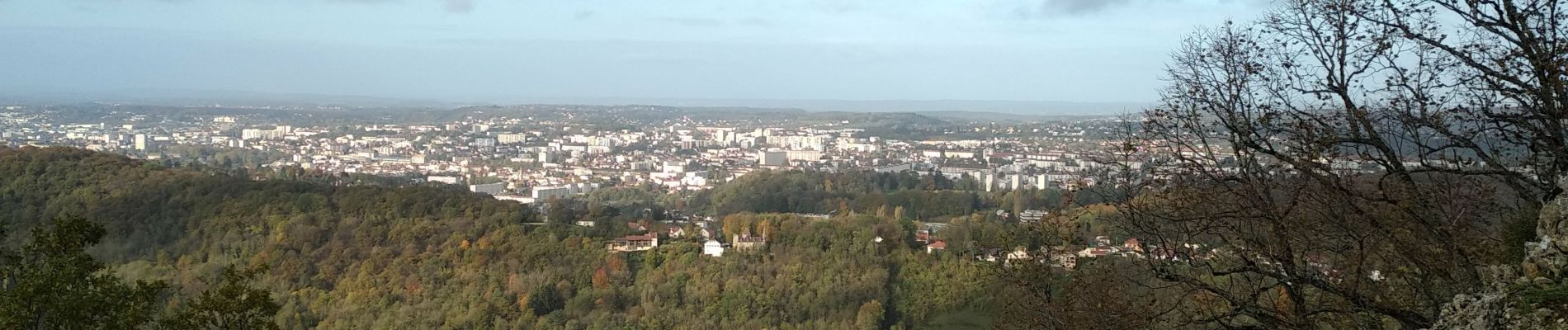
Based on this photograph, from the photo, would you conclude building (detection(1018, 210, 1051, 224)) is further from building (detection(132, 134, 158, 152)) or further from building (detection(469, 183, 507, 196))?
building (detection(132, 134, 158, 152))

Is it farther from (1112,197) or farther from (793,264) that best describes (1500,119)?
(793,264)

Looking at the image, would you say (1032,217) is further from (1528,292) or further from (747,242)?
(747,242)

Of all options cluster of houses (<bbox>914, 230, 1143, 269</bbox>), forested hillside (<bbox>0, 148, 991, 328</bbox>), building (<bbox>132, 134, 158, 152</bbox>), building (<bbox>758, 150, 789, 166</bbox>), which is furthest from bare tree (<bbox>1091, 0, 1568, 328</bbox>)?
building (<bbox>132, 134, 158, 152</bbox>)

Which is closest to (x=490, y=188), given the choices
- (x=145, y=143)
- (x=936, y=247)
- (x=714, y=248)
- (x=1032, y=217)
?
(x=714, y=248)

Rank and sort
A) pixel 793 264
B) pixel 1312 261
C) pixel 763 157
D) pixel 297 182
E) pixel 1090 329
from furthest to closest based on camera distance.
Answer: pixel 763 157
pixel 297 182
pixel 793 264
pixel 1090 329
pixel 1312 261

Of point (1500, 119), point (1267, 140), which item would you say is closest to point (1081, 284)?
point (1267, 140)
